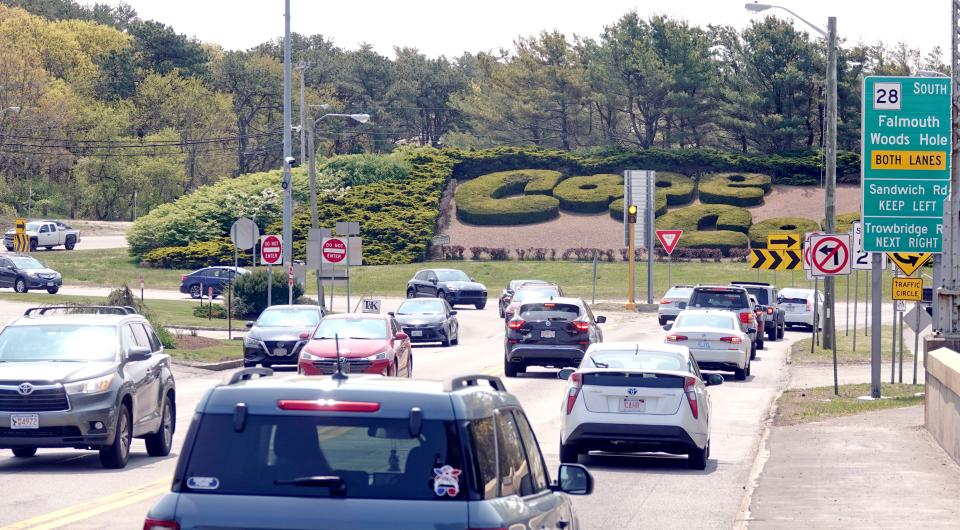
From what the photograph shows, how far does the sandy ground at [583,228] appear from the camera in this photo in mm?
76188

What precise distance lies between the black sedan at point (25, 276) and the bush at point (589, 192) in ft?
109

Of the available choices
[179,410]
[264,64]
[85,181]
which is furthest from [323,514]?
[264,64]

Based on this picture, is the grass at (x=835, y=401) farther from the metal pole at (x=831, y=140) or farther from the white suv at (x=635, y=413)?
the metal pole at (x=831, y=140)

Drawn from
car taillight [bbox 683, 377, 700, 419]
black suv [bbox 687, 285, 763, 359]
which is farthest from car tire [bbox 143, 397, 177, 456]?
black suv [bbox 687, 285, 763, 359]

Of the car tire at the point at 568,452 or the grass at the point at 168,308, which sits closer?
the car tire at the point at 568,452

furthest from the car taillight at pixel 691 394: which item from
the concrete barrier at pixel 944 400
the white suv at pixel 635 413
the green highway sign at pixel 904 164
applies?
the green highway sign at pixel 904 164

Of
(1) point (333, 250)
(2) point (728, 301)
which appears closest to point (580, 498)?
(2) point (728, 301)

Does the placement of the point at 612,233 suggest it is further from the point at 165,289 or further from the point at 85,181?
the point at 85,181

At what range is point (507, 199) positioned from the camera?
80062mm

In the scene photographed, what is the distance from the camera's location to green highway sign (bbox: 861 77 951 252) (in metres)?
22.9

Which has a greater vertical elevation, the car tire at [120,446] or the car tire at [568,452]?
the car tire at [120,446]

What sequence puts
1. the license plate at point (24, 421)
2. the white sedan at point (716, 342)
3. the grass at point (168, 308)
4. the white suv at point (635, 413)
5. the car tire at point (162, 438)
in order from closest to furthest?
→ the license plate at point (24, 421)
the white suv at point (635, 413)
the car tire at point (162, 438)
the white sedan at point (716, 342)
the grass at point (168, 308)

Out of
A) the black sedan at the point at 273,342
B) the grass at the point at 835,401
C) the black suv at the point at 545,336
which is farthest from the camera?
the black sedan at the point at 273,342

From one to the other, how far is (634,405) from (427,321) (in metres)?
22.6
